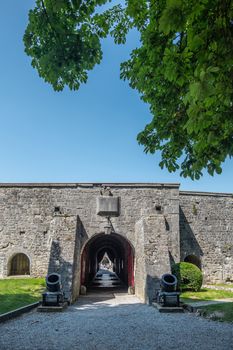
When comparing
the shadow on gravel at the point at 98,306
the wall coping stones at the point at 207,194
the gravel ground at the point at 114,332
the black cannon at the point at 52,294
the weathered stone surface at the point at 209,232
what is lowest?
the shadow on gravel at the point at 98,306

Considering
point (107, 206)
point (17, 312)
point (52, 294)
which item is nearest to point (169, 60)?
point (17, 312)

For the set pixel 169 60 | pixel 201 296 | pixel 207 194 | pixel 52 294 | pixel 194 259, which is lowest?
pixel 201 296

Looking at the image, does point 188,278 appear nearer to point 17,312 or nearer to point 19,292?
point 19,292

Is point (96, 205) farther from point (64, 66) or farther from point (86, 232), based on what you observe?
point (64, 66)

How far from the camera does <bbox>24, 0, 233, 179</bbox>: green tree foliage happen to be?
304 centimetres

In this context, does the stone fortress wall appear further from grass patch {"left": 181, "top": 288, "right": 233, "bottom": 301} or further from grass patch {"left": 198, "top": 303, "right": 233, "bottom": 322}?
grass patch {"left": 198, "top": 303, "right": 233, "bottom": 322}

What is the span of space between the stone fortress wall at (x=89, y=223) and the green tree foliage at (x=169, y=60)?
27.1 feet

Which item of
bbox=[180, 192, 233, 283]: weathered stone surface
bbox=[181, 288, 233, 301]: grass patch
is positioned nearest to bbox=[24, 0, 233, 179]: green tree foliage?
bbox=[181, 288, 233, 301]: grass patch

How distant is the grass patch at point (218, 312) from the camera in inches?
315

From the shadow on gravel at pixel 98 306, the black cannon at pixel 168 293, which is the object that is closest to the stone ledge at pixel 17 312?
the shadow on gravel at pixel 98 306

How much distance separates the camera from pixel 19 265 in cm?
1634

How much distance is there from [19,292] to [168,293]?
19.3ft

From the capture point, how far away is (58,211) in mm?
15266

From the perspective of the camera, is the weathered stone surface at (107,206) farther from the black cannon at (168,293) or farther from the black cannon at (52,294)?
the black cannon at (168,293)
